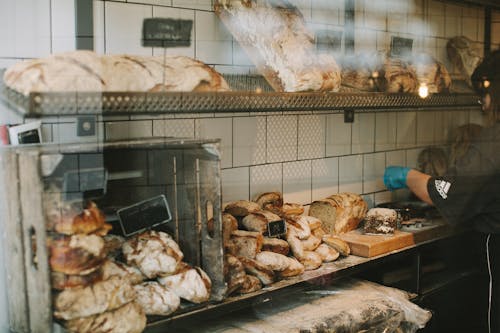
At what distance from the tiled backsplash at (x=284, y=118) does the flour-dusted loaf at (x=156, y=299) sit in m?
0.41

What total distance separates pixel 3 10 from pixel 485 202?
1815 millimetres

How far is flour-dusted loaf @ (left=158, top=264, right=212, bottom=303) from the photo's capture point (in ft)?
5.24

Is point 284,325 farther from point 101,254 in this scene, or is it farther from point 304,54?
point 304,54

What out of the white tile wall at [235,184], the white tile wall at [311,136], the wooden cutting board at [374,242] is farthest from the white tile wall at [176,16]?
the wooden cutting board at [374,242]

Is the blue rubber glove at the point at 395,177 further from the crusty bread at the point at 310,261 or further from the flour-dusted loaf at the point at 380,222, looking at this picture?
the crusty bread at the point at 310,261

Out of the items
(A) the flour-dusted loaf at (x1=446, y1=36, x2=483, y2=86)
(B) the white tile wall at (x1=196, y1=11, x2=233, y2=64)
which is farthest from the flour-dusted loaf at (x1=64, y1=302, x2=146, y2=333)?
(A) the flour-dusted loaf at (x1=446, y1=36, x2=483, y2=86)

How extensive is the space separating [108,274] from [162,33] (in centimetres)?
71

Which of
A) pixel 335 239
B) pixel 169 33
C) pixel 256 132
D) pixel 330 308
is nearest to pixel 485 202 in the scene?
pixel 335 239

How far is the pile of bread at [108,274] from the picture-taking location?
1357mm

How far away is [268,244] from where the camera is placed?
78.6 inches

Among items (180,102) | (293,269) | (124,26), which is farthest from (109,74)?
(293,269)

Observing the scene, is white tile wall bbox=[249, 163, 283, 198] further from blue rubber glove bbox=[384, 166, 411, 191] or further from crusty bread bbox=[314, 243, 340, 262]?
blue rubber glove bbox=[384, 166, 411, 191]

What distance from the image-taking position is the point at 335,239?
7.43 feet

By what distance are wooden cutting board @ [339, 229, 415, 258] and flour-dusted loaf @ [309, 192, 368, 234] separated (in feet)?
0.13
